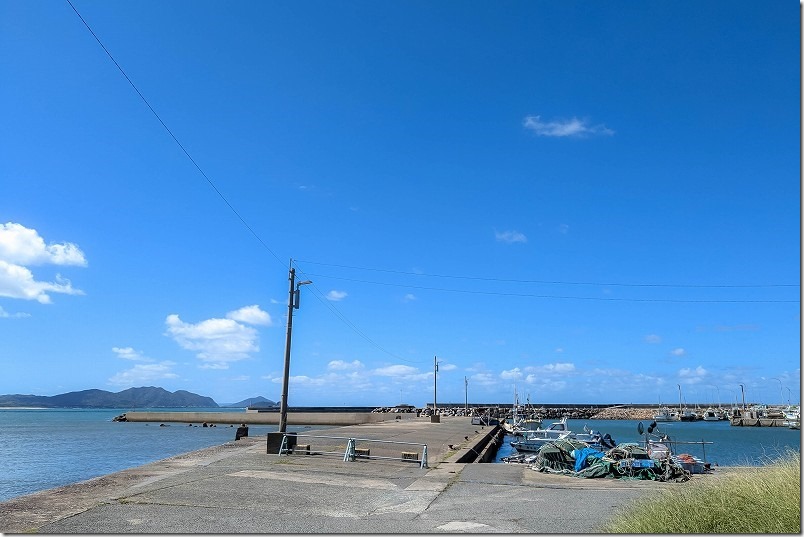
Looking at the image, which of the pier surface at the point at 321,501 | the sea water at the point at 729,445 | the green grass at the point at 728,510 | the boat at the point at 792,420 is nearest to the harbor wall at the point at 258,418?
the sea water at the point at 729,445

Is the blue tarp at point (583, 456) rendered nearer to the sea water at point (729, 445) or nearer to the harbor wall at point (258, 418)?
the sea water at point (729, 445)

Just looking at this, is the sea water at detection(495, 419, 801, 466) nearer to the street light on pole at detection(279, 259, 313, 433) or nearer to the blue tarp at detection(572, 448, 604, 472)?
the blue tarp at detection(572, 448, 604, 472)

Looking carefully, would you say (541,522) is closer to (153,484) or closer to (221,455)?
(153,484)

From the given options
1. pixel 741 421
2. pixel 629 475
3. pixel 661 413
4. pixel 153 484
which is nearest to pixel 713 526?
pixel 629 475

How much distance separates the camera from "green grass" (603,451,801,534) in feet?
28.1

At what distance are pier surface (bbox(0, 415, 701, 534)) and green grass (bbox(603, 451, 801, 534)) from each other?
1415mm

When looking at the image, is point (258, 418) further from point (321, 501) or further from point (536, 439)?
point (321, 501)

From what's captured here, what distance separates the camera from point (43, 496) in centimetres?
1408

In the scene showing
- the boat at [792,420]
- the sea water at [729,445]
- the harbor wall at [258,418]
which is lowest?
the sea water at [729,445]

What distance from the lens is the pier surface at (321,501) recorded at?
10.9 m

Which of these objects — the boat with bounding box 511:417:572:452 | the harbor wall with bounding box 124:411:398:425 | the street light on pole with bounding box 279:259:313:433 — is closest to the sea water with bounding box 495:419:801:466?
the boat with bounding box 511:417:572:452

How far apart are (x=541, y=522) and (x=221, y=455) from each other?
1634 centimetres

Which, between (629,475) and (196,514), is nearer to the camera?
(196,514)

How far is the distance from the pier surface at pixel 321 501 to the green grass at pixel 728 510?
1.41m
